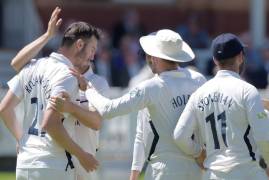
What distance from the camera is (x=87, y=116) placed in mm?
8000

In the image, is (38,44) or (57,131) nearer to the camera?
(57,131)

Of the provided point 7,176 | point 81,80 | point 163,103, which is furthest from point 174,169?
point 7,176

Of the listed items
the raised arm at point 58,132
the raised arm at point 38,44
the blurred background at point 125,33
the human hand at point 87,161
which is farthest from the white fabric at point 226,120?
the blurred background at point 125,33

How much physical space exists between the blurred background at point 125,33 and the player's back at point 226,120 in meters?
8.03

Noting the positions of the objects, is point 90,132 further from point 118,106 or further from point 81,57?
point 81,57

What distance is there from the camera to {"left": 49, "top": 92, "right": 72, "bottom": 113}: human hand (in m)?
7.84

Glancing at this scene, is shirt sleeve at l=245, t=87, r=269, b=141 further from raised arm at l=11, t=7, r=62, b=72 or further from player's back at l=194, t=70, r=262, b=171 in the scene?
raised arm at l=11, t=7, r=62, b=72

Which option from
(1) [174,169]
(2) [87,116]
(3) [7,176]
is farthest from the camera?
(3) [7,176]

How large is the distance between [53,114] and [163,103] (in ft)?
2.89

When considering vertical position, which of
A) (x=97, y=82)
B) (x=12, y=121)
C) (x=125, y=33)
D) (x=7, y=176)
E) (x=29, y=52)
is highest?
(x=29, y=52)

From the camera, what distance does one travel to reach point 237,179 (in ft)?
25.9

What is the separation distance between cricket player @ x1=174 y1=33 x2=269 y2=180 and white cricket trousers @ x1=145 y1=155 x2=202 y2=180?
0.60ft

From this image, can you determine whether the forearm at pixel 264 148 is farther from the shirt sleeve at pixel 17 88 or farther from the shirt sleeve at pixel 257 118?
the shirt sleeve at pixel 17 88

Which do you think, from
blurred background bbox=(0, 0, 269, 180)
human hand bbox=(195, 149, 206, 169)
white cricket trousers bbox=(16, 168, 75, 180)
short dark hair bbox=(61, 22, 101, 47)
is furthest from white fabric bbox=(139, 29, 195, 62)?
blurred background bbox=(0, 0, 269, 180)
